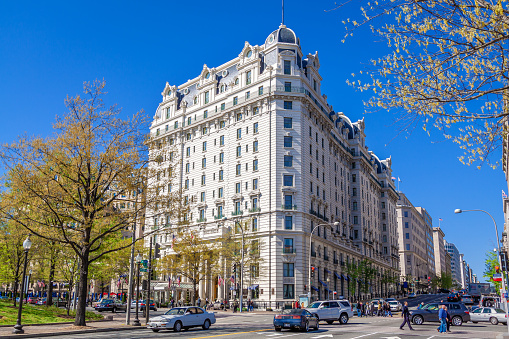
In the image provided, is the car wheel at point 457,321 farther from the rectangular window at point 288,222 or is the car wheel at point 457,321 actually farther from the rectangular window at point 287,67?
the rectangular window at point 287,67

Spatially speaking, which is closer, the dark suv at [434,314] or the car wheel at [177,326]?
the car wheel at [177,326]

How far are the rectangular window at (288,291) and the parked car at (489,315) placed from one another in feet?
83.5

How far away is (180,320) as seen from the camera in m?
27.1

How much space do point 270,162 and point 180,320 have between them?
40749mm

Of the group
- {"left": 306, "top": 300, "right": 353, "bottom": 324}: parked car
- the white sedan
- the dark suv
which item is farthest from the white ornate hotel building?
the white sedan

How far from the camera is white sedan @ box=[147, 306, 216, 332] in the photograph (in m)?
26.0

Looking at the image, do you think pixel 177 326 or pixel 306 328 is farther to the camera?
pixel 177 326

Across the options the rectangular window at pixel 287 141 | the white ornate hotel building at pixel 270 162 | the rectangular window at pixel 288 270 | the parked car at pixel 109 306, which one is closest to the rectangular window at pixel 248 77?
the white ornate hotel building at pixel 270 162

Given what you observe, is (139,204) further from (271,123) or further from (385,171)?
(385,171)

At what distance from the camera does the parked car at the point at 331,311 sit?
34.4 m

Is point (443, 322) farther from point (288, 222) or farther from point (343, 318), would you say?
point (288, 222)

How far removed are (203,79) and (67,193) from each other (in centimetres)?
5646

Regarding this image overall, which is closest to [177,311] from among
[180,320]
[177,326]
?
[180,320]

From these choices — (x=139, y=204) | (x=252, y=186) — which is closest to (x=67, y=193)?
(x=139, y=204)
